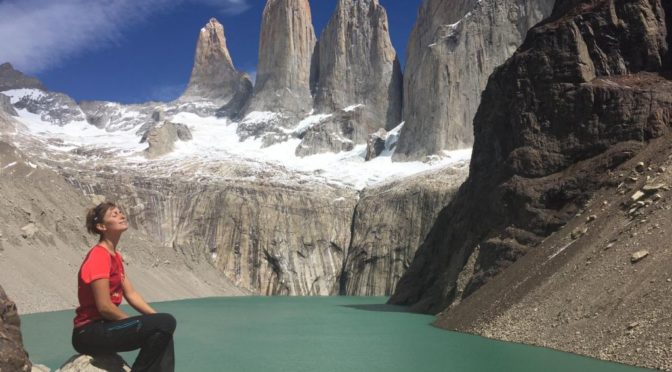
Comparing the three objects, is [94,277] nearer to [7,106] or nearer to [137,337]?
[137,337]

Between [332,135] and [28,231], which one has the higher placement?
[332,135]

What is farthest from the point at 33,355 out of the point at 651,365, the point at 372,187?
the point at 372,187

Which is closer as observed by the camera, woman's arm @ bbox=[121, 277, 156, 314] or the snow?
woman's arm @ bbox=[121, 277, 156, 314]

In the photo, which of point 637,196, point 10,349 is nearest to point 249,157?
point 637,196

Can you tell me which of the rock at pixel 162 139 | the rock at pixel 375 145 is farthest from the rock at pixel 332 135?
the rock at pixel 162 139

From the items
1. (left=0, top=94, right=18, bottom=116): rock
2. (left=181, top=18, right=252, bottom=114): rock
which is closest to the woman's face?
(left=181, top=18, right=252, bottom=114): rock

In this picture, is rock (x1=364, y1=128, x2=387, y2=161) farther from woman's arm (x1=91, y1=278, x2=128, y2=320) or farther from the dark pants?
woman's arm (x1=91, y1=278, x2=128, y2=320)
